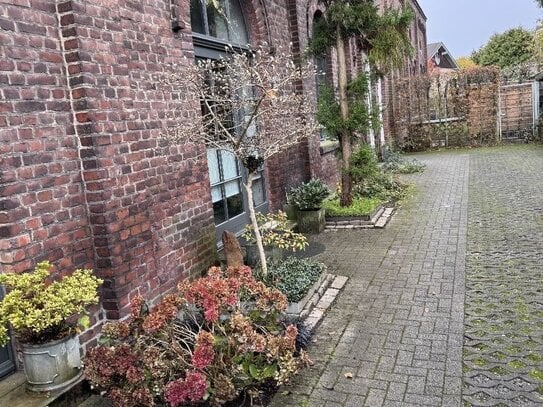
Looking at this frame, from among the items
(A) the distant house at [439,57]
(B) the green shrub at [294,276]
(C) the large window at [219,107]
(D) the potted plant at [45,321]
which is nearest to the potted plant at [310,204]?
(C) the large window at [219,107]

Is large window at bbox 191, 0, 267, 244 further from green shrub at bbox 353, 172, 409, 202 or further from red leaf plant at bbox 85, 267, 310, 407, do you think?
green shrub at bbox 353, 172, 409, 202

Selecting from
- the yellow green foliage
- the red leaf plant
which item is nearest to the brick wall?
the yellow green foliage

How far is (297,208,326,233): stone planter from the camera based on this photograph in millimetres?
7422

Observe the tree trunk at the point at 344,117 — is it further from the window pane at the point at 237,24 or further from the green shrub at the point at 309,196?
the window pane at the point at 237,24

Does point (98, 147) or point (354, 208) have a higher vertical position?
point (98, 147)

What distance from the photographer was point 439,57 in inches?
1425

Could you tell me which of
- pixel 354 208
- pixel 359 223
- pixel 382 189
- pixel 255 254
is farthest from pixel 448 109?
pixel 255 254

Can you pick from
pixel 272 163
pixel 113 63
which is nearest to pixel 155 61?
pixel 113 63

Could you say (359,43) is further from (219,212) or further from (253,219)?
(253,219)

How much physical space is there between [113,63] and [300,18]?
17.5ft

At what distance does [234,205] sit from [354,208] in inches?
94.3

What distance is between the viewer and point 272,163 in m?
7.43

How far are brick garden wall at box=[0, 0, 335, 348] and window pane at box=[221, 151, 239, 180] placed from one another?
1.32m

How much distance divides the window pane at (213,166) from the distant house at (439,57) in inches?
1167
